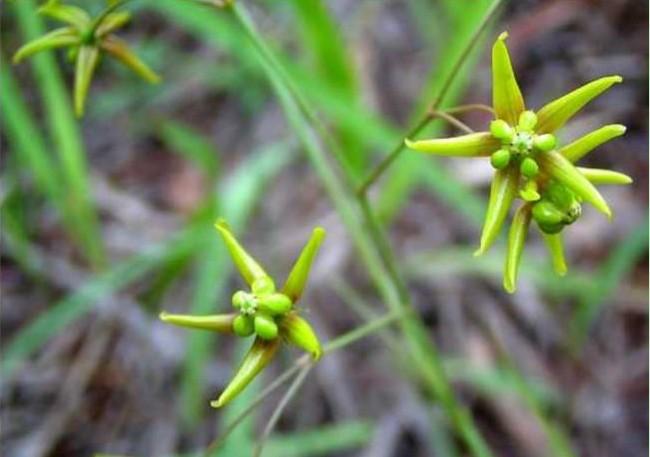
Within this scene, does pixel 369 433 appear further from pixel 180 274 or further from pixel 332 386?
pixel 180 274

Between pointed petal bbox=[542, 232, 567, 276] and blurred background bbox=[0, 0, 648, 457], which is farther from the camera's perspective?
blurred background bbox=[0, 0, 648, 457]

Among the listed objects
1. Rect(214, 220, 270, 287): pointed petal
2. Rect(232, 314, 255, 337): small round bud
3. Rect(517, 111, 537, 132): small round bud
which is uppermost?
Rect(214, 220, 270, 287): pointed petal

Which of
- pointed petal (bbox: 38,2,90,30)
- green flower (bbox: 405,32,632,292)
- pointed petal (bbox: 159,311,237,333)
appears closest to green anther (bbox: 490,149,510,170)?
green flower (bbox: 405,32,632,292)

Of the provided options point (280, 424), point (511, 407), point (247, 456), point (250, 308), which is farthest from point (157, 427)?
point (250, 308)

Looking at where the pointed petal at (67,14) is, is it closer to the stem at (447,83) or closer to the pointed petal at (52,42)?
the pointed petal at (52,42)

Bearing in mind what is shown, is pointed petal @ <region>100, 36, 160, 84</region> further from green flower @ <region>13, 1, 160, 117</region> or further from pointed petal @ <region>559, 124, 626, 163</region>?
pointed petal @ <region>559, 124, 626, 163</region>

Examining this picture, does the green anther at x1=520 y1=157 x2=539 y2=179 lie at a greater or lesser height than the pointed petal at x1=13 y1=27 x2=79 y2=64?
lesser

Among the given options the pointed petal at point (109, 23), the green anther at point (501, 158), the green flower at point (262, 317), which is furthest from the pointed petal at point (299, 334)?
the pointed petal at point (109, 23)

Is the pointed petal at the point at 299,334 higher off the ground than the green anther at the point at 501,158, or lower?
lower
